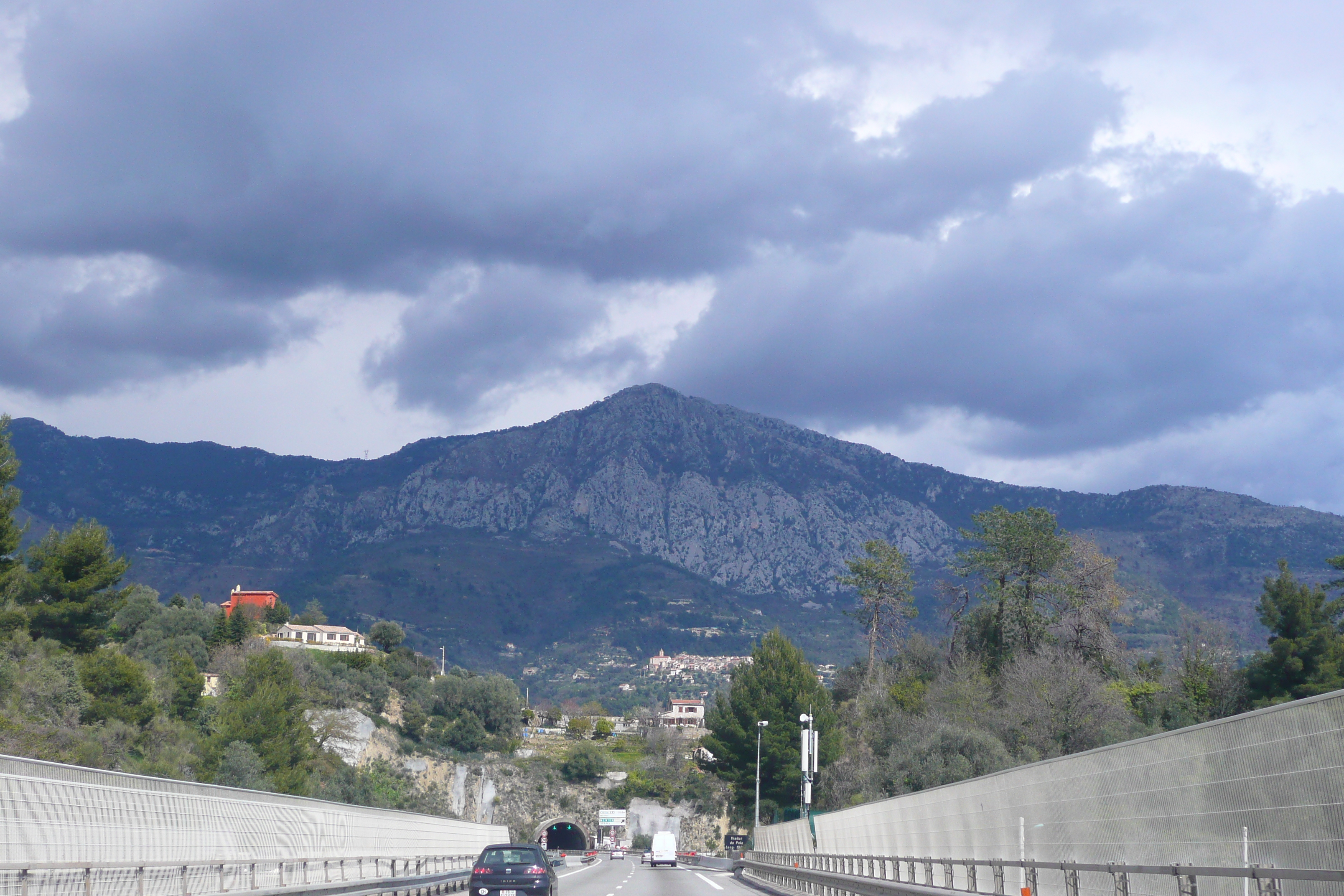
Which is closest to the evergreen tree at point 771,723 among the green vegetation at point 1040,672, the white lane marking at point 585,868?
the green vegetation at point 1040,672

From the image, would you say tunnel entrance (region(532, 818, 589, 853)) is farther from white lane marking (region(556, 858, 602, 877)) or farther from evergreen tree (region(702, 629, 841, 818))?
A: evergreen tree (region(702, 629, 841, 818))

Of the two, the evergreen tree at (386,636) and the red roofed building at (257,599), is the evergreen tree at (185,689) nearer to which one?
the red roofed building at (257,599)

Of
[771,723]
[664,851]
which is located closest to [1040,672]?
[771,723]

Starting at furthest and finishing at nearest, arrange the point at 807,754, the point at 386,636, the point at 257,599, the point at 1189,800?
the point at 257,599, the point at 386,636, the point at 807,754, the point at 1189,800

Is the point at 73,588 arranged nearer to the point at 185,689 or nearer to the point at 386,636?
the point at 185,689

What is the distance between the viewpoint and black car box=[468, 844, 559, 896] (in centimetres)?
2395

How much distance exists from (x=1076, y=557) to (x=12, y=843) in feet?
262

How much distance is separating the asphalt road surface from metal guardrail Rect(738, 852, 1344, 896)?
2.32 m

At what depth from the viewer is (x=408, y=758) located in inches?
5418

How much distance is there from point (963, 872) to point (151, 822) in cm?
1387

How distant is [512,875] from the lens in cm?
2419

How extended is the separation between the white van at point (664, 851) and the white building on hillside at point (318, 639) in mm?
99474

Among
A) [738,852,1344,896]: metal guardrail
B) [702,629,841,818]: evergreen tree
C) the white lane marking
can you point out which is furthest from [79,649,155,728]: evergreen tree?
[738,852,1344,896]: metal guardrail

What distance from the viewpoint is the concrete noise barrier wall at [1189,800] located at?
32.8ft
